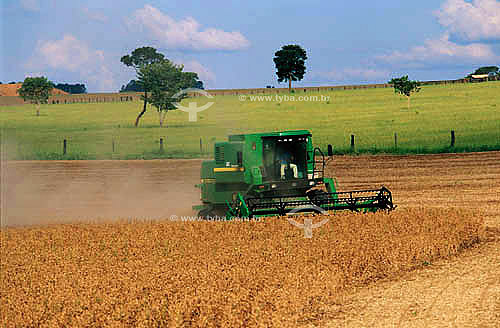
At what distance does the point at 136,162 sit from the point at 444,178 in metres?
18.8

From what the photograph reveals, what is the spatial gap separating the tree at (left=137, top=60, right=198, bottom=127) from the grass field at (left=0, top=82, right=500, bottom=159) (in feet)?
8.62

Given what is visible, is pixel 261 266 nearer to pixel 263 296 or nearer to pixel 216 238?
pixel 263 296

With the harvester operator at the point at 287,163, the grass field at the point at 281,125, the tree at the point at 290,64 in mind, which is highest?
the tree at the point at 290,64

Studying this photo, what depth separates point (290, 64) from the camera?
393 ft

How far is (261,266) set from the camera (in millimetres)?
11750

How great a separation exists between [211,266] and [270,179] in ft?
20.8

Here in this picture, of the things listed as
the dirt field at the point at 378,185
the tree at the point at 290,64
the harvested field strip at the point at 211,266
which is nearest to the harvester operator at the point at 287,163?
the harvested field strip at the point at 211,266

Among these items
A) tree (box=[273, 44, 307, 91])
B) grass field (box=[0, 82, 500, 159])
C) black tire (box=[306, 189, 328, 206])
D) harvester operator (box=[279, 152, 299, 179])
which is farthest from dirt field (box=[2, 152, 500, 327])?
tree (box=[273, 44, 307, 91])

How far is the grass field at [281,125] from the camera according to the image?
4328 cm

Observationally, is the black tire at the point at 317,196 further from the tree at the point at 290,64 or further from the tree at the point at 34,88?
the tree at the point at 290,64

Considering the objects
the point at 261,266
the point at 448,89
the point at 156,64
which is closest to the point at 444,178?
the point at 261,266

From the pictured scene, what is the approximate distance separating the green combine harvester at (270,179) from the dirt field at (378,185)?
11.3 ft

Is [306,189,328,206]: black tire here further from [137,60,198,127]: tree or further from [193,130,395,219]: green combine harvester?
[137,60,198,127]: tree

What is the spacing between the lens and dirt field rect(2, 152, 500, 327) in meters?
10.4
